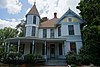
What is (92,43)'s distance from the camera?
15758 millimetres

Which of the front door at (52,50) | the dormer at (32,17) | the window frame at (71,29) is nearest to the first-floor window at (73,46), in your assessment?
the window frame at (71,29)

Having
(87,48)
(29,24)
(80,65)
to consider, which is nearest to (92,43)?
(87,48)

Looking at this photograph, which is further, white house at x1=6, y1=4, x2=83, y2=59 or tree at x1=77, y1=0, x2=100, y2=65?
white house at x1=6, y1=4, x2=83, y2=59

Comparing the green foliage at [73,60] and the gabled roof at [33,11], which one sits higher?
the gabled roof at [33,11]

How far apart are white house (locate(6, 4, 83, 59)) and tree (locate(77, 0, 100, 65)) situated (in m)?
2.51

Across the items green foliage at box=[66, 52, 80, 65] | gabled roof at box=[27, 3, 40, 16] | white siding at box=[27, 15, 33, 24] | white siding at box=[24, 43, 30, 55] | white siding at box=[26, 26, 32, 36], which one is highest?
gabled roof at box=[27, 3, 40, 16]

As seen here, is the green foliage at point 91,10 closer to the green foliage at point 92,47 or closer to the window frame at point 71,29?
the green foliage at point 92,47

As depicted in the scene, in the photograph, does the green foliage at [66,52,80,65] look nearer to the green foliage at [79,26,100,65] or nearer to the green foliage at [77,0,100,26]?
the green foliage at [79,26,100,65]

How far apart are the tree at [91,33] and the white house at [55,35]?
251 cm

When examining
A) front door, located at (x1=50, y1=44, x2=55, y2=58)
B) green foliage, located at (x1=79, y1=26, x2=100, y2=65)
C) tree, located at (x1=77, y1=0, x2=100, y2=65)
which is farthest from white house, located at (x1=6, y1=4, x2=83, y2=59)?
green foliage, located at (x1=79, y1=26, x2=100, y2=65)

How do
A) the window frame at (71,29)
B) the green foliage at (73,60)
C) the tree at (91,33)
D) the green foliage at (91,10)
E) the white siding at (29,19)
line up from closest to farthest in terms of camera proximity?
the tree at (91,33), the green foliage at (73,60), the green foliage at (91,10), the window frame at (71,29), the white siding at (29,19)

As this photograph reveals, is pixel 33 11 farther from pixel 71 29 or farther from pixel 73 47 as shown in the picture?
pixel 73 47

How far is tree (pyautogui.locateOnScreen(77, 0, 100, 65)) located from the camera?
15344 millimetres

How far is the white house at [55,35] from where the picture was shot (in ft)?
67.2
